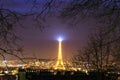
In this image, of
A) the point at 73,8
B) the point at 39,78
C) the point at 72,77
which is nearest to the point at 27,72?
the point at 39,78

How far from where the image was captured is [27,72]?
3203 centimetres

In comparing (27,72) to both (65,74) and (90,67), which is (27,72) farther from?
(90,67)

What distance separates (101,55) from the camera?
1256 inches

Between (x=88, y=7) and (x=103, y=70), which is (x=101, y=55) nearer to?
(x=103, y=70)

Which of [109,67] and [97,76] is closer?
[97,76]

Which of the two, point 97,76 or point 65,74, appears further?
point 65,74

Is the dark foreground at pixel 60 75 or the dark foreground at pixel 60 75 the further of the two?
the dark foreground at pixel 60 75

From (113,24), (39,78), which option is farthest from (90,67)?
(113,24)

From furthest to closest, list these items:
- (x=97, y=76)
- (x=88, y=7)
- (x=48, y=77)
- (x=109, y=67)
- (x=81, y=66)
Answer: (x=81, y=66), (x=48, y=77), (x=109, y=67), (x=97, y=76), (x=88, y=7)

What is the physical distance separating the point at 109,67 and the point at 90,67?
116 inches

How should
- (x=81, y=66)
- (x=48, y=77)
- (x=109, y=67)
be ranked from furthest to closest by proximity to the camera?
1. (x=81, y=66)
2. (x=48, y=77)
3. (x=109, y=67)

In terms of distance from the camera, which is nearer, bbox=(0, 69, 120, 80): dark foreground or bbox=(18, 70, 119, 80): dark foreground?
bbox=(0, 69, 120, 80): dark foreground

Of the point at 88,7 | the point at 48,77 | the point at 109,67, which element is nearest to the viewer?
the point at 88,7

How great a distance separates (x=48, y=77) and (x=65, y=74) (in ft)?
4.59
